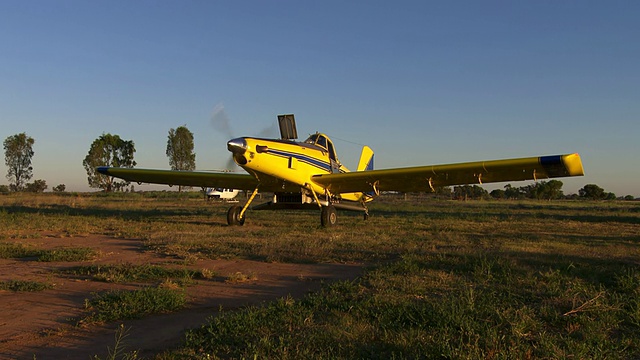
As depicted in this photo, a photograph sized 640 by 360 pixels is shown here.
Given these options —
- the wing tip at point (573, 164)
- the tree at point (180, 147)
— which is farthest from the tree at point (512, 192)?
the wing tip at point (573, 164)

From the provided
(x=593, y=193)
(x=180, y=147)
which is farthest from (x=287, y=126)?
(x=593, y=193)

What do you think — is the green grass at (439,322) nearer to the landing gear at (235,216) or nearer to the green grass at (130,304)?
the green grass at (130,304)

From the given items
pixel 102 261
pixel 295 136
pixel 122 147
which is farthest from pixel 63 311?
pixel 122 147

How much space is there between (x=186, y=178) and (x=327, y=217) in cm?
653

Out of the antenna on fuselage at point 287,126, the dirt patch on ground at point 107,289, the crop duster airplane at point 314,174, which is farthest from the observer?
the antenna on fuselage at point 287,126

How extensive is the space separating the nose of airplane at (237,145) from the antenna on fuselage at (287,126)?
2.74 m

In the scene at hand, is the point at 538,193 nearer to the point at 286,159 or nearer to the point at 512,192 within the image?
the point at 512,192

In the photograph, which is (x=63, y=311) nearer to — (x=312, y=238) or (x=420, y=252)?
(x=420, y=252)

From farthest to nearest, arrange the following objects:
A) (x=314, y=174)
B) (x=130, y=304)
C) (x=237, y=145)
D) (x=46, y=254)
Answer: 1. (x=314, y=174)
2. (x=237, y=145)
3. (x=46, y=254)
4. (x=130, y=304)

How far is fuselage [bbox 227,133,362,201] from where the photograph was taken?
1252 centimetres

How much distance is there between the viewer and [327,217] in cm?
1411

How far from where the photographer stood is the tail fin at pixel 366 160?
69.6 ft

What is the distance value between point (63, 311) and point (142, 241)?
6037mm

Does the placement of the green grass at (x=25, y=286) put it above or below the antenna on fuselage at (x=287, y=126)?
below
